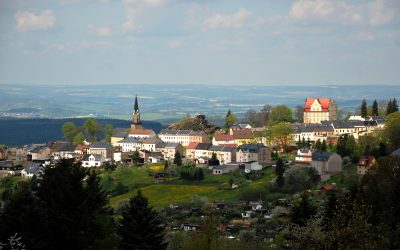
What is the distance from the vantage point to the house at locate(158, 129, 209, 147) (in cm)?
10869

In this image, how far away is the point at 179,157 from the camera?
93625 mm

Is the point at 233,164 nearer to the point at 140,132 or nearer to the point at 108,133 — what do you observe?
the point at 140,132

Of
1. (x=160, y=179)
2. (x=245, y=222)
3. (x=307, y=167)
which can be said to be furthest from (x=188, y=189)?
(x=245, y=222)

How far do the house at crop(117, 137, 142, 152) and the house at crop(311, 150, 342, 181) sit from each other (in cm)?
3843

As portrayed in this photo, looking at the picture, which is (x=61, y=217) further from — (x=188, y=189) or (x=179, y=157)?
(x=179, y=157)

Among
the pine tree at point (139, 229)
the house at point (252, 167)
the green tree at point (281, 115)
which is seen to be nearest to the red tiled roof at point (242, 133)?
the green tree at point (281, 115)

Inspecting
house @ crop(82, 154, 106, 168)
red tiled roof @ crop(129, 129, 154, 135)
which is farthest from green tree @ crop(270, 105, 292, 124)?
house @ crop(82, 154, 106, 168)

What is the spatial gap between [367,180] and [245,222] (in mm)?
11203

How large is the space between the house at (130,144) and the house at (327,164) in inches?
1513

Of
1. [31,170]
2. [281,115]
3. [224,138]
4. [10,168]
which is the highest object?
[281,115]

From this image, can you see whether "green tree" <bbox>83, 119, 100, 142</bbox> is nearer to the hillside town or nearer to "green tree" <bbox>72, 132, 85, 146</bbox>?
the hillside town

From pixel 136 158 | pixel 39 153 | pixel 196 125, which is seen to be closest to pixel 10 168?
pixel 39 153

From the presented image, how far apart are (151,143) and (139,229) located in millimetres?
74587

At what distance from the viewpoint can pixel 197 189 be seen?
7950 centimetres
